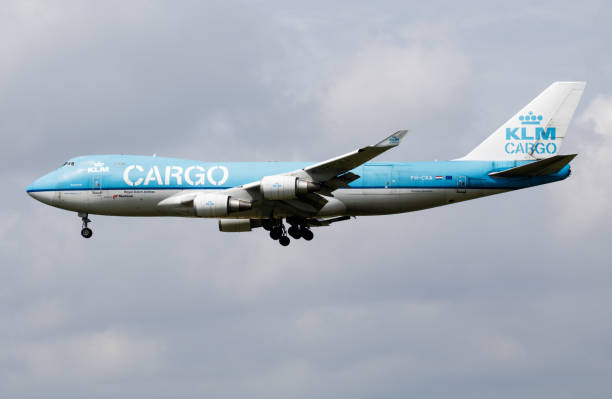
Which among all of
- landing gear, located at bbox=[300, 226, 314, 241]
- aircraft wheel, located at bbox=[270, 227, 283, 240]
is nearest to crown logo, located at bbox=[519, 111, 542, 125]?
landing gear, located at bbox=[300, 226, 314, 241]

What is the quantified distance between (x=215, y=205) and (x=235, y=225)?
23.7ft

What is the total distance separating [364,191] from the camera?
56.8 m

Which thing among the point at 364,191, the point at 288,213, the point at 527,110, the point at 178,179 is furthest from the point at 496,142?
the point at 178,179

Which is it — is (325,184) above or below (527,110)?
below

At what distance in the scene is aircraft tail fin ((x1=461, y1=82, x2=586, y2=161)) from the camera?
59.8 meters

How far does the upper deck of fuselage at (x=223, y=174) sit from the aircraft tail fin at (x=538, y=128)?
1219mm

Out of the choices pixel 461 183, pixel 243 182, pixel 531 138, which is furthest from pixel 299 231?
pixel 531 138

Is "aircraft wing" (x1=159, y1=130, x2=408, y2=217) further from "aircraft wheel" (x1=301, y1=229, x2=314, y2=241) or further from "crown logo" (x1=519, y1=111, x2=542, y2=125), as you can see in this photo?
"crown logo" (x1=519, y1=111, x2=542, y2=125)

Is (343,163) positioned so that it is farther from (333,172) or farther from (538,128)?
(538,128)

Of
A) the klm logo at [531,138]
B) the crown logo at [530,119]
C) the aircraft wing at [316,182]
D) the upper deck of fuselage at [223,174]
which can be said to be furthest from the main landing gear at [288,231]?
the crown logo at [530,119]

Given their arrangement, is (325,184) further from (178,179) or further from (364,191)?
(178,179)

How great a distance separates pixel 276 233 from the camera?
5950 cm

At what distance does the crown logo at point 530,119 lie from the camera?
60438mm

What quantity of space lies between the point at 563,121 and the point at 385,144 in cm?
1515
